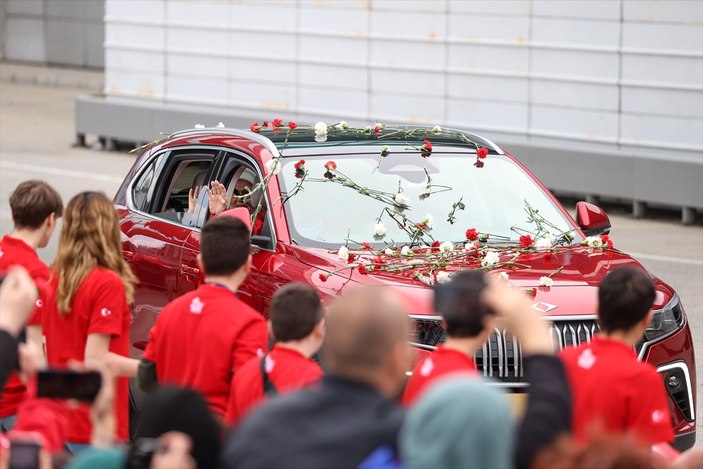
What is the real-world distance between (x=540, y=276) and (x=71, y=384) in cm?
387

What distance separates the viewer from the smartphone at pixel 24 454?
3.64 metres

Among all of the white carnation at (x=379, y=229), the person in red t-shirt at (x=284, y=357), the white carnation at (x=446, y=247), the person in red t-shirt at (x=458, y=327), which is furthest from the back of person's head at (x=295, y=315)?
the white carnation at (x=379, y=229)

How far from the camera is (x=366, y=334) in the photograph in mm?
3279

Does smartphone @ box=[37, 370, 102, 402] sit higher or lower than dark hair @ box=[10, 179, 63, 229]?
lower

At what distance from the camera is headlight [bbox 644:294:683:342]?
7.05m

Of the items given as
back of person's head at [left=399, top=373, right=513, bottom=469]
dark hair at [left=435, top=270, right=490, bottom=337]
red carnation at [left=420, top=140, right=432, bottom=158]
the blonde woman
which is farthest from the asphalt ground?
back of person's head at [left=399, top=373, right=513, bottom=469]

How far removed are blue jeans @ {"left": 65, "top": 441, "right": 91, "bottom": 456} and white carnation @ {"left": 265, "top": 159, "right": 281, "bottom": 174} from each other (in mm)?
2941

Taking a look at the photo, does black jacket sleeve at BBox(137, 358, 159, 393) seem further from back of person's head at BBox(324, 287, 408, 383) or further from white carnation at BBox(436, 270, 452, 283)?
back of person's head at BBox(324, 287, 408, 383)

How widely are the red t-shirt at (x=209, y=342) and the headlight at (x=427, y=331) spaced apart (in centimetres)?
142

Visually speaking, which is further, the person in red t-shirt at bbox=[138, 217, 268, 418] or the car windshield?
the car windshield

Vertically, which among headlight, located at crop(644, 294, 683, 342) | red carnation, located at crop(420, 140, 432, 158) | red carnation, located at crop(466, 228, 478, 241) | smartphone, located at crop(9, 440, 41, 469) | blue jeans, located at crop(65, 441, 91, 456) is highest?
red carnation, located at crop(420, 140, 432, 158)

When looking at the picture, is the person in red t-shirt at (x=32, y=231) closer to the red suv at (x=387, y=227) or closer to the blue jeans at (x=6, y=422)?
the blue jeans at (x=6, y=422)

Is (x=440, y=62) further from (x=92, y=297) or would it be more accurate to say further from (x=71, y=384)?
(x=71, y=384)

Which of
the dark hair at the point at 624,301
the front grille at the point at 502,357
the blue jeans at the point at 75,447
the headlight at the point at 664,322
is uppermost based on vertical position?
the dark hair at the point at 624,301
